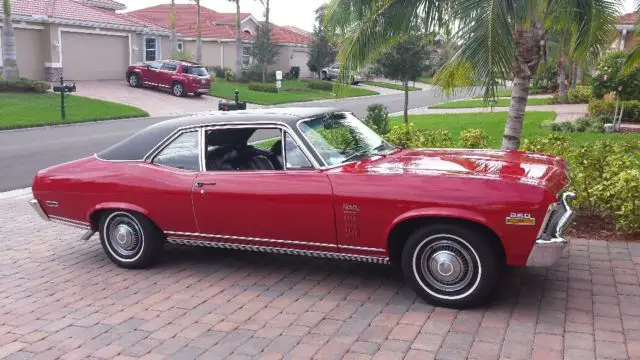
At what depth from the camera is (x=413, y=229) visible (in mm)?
4895

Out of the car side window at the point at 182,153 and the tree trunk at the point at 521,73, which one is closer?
the car side window at the point at 182,153

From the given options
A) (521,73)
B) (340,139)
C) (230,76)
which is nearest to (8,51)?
(230,76)

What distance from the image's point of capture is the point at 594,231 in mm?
6797

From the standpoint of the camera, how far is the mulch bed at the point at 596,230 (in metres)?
6.56

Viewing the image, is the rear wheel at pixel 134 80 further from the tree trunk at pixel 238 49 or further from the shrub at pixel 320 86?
the shrub at pixel 320 86

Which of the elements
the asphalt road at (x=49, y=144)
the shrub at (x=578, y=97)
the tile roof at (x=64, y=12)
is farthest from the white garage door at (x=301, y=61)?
the asphalt road at (x=49, y=144)

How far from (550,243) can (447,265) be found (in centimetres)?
74

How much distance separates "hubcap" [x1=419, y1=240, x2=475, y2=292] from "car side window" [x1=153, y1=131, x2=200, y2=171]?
7.39 ft

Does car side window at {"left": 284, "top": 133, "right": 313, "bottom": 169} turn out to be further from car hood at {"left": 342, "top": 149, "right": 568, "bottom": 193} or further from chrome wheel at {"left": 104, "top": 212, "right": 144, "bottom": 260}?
chrome wheel at {"left": 104, "top": 212, "right": 144, "bottom": 260}

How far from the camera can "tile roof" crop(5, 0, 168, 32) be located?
30641mm

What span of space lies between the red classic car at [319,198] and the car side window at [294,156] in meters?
0.01

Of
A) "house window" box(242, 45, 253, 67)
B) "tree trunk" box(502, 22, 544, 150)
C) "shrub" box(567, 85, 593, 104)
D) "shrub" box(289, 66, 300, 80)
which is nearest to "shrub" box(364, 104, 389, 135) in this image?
"tree trunk" box(502, 22, 544, 150)

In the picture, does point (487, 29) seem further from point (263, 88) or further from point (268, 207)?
point (263, 88)

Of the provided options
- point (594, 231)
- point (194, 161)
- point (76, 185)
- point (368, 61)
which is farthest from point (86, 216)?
point (594, 231)
